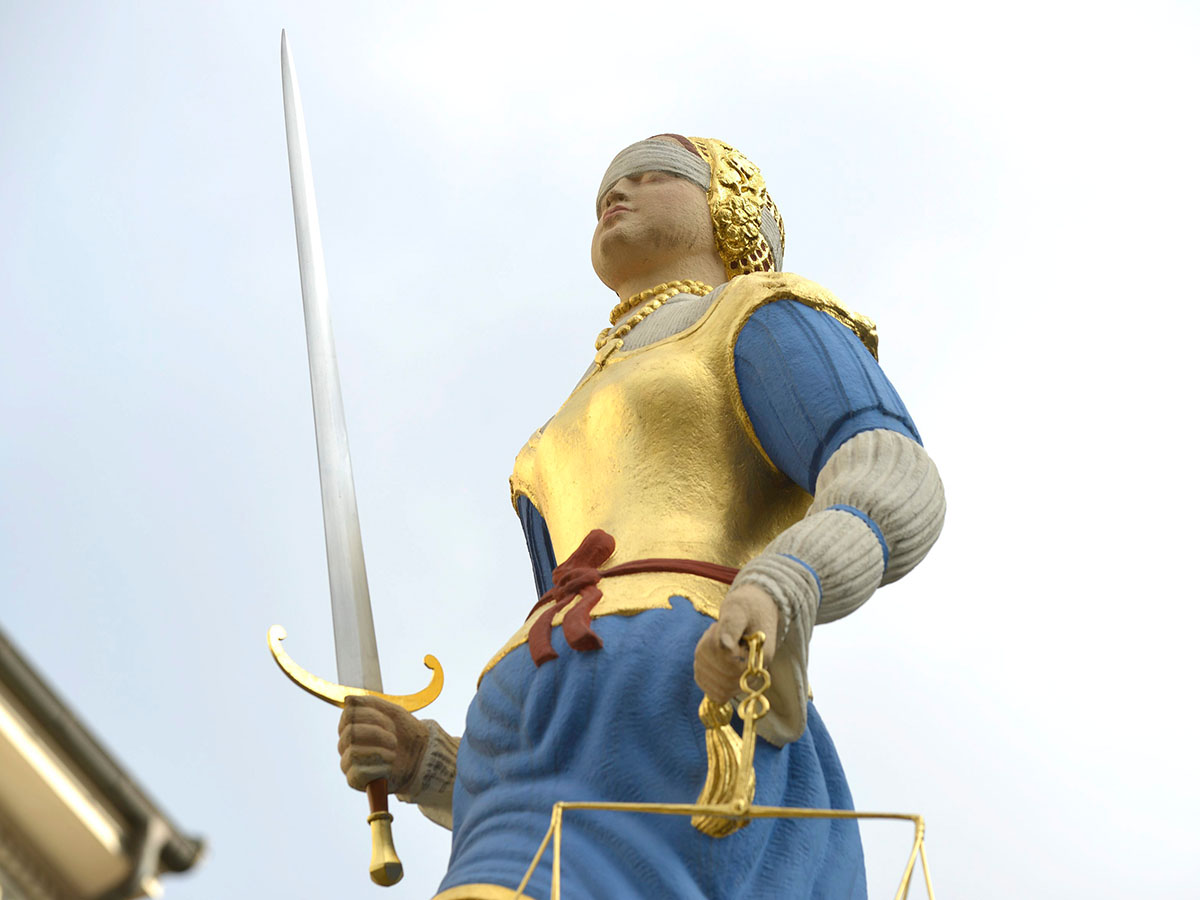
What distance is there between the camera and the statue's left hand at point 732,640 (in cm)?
435

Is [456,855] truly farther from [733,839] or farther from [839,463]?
[839,463]

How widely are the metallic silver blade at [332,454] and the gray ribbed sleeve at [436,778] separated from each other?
216 mm

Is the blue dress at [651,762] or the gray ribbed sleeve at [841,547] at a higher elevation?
the gray ribbed sleeve at [841,547]

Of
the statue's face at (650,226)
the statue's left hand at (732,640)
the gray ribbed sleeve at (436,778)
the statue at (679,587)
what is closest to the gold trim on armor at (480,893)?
the statue at (679,587)

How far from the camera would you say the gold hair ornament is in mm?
6363

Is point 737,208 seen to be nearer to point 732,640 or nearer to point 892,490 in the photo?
point 892,490

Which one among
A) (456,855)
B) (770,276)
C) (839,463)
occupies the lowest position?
(456,855)

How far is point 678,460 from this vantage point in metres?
5.43

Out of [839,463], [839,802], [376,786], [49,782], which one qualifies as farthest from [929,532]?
[49,782]

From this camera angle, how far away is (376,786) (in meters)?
5.43

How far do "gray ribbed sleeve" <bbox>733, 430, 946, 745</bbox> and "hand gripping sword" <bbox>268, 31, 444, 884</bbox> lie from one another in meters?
1.16

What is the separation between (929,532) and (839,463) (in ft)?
0.91

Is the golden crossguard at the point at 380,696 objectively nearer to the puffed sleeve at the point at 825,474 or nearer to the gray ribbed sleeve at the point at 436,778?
the gray ribbed sleeve at the point at 436,778

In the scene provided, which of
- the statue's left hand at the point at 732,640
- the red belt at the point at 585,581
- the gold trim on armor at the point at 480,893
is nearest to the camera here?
the statue's left hand at the point at 732,640
